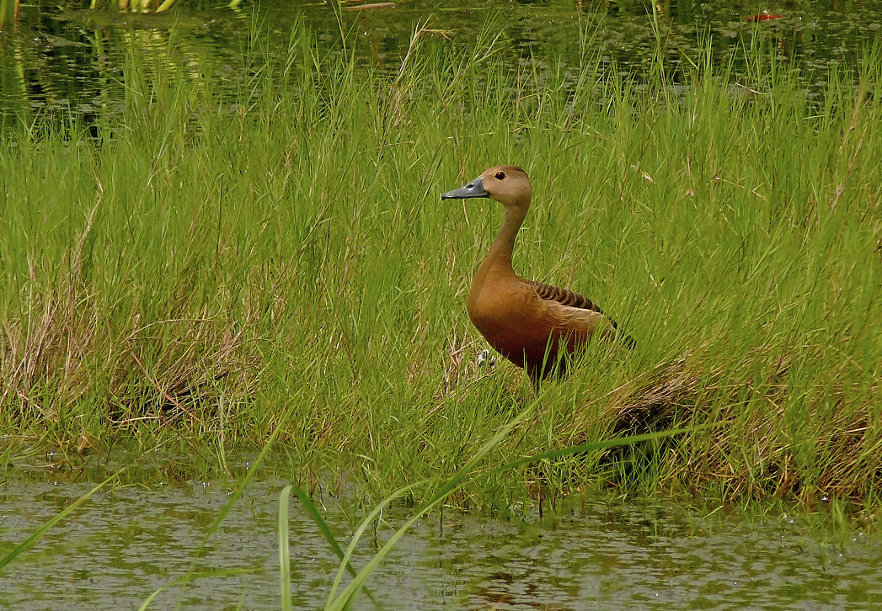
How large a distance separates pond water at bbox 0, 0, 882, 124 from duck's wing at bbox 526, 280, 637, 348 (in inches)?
151

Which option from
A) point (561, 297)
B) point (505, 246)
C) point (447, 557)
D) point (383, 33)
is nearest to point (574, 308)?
point (561, 297)

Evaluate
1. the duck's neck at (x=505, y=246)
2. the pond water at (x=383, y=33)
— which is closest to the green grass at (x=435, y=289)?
the duck's neck at (x=505, y=246)

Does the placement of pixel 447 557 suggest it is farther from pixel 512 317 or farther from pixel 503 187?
pixel 503 187

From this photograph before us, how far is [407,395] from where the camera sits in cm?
390

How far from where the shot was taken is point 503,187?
4.24m

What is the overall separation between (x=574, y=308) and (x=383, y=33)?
5688 millimetres

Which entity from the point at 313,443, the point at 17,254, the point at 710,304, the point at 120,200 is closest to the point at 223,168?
the point at 120,200

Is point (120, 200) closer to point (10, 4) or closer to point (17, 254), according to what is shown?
point (17, 254)

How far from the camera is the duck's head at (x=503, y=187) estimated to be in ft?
13.9

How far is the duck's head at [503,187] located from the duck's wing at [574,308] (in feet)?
0.95

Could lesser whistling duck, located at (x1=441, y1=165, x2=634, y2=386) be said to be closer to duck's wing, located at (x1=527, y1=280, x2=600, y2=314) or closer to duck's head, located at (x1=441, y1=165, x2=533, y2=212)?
duck's wing, located at (x1=527, y1=280, x2=600, y2=314)

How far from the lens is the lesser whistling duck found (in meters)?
4.00

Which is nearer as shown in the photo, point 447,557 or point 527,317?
point 447,557

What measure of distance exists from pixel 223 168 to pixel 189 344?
106 cm
